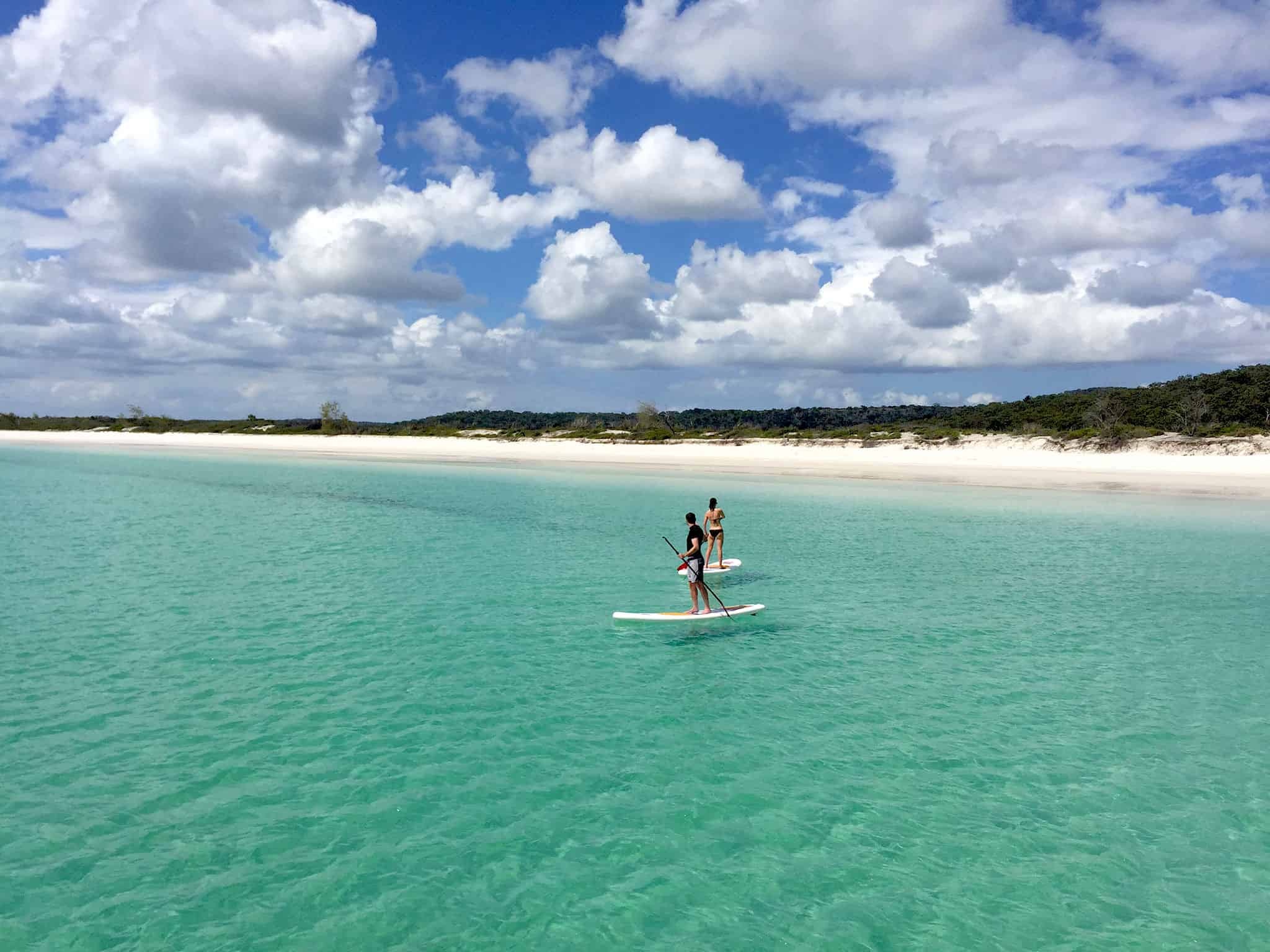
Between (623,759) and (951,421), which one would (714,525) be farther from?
(951,421)

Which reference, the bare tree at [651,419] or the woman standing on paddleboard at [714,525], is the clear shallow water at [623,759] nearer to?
the woman standing on paddleboard at [714,525]

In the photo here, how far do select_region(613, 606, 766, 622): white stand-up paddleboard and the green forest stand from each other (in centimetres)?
6147

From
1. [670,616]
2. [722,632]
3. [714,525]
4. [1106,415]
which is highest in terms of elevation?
[1106,415]

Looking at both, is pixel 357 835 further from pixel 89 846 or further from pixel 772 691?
pixel 772 691

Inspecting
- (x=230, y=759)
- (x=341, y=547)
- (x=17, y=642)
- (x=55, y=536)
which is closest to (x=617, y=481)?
(x=341, y=547)

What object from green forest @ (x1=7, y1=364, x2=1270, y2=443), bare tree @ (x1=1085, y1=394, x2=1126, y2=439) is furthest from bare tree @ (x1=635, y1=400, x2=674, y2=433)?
bare tree @ (x1=1085, y1=394, x2=1126, y2=439)

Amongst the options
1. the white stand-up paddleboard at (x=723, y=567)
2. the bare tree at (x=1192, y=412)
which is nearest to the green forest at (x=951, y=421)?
the bare tree at (x=1192, y=412)

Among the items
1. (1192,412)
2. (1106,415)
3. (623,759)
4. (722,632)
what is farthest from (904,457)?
(623,759)

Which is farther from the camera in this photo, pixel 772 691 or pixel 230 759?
pixel 772 691

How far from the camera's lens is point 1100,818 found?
8.73 meters

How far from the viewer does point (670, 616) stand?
55.9 ft

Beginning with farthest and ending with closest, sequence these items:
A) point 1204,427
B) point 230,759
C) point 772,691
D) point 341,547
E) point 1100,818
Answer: point 1204,427
point 341,547
point 772,691
point 230,759
point 1100,818

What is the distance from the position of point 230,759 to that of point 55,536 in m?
23.0

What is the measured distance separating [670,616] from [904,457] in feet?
182
